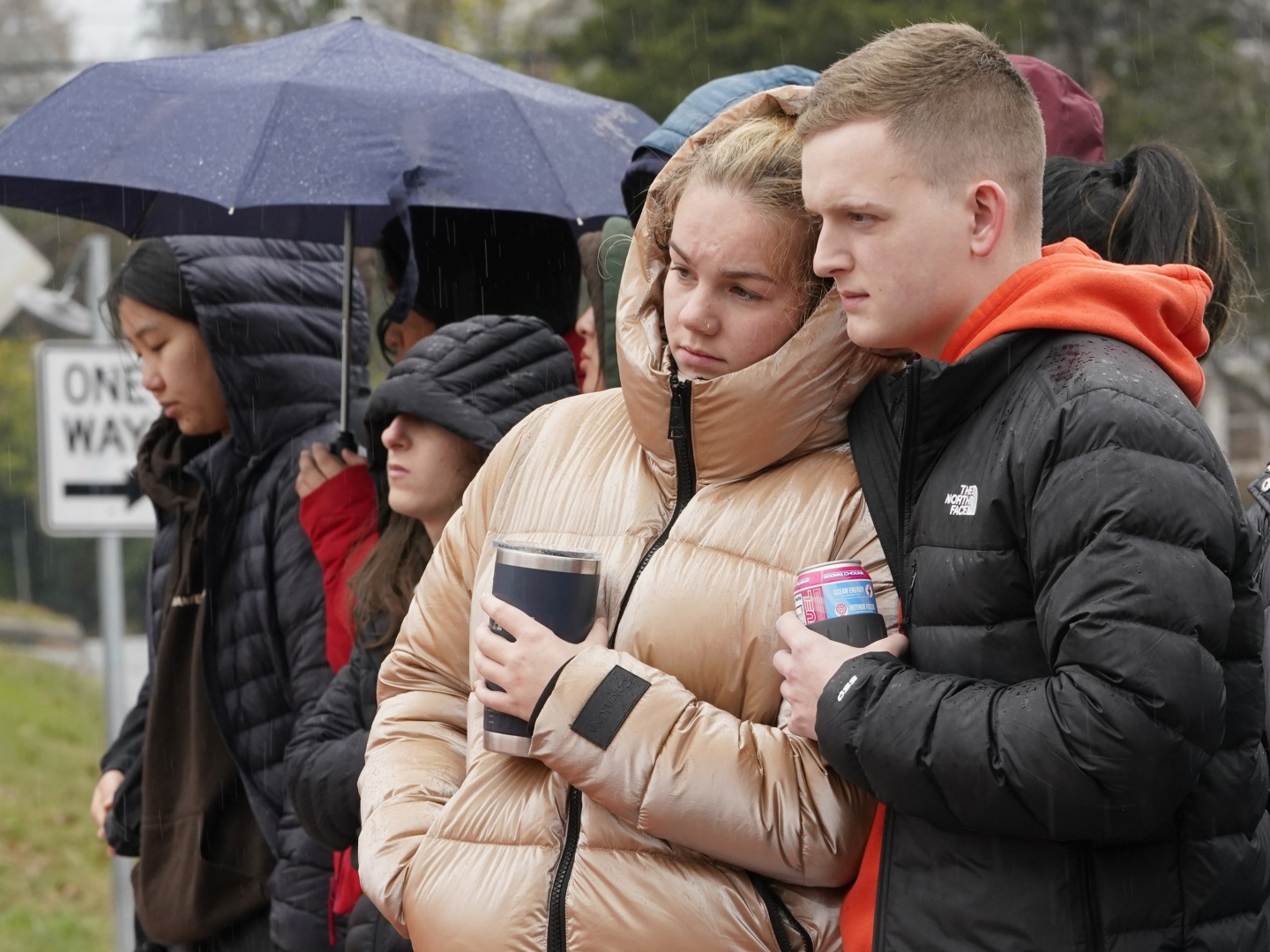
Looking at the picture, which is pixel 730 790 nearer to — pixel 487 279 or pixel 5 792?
pixel 487 279

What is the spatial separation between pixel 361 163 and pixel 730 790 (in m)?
2.10

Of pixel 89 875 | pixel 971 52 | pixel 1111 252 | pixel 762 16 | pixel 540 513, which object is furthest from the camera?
pixel 762 16

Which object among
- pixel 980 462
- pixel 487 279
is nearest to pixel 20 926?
pixel 487 279

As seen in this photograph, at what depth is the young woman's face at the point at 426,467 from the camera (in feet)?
11.7

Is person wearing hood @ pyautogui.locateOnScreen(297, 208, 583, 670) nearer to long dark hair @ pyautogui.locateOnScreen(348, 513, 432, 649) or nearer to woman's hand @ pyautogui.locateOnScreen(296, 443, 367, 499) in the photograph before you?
woman's hand @ pyautogui.locateOnScreen(296, 443, 367, 499)

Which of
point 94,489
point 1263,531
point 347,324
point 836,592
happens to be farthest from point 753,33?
point 836,592

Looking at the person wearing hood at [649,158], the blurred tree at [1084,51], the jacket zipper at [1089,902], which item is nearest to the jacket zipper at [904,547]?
the jacket zipper at [1089,902]

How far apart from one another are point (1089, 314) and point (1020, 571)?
1.19 ft

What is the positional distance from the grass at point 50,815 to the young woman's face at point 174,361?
4.65m

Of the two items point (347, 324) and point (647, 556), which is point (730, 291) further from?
point (347, 324)

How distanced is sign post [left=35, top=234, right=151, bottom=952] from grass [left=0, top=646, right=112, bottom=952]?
229 cm

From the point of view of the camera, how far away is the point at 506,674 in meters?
2.34

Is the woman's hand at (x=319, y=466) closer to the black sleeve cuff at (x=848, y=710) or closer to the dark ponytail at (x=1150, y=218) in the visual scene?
the dark ponytail at (x=1150, y=218)

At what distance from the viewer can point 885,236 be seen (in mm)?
2201
